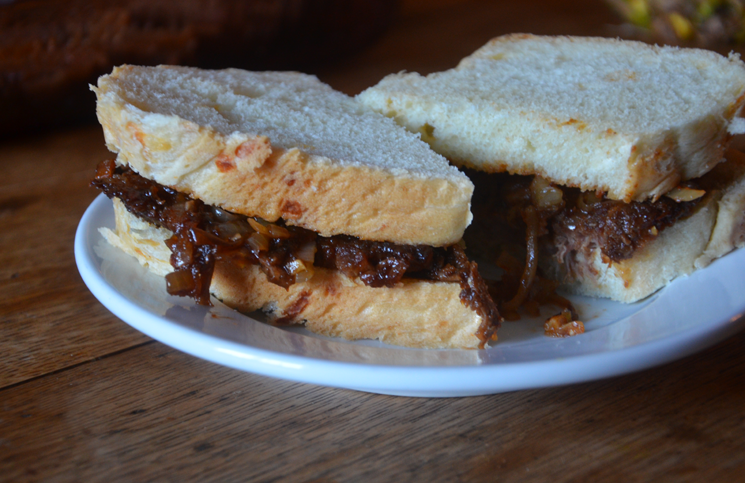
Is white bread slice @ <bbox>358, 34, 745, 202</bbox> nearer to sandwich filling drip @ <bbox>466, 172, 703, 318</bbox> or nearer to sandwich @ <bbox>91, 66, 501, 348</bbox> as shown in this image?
sandwich filling drip @ <bbox>466, 172, 703, 318</bbox>

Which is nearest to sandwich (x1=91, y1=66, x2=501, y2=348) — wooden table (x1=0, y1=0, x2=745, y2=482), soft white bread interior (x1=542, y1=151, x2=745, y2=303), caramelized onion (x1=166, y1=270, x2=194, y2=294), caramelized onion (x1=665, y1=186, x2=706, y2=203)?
caramelized onion (x1=166, y1=270, x2=194, y2=294)

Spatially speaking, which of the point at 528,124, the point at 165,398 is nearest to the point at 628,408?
the point at 528,124

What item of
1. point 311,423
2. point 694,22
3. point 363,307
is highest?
point 694,22

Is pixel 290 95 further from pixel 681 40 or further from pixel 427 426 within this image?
pixel 681 40

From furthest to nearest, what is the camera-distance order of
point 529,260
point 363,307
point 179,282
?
1. point 529,260
2. point 363,307
3. point 179,282

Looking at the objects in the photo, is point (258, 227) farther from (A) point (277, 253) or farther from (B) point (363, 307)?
(B) point (363, 307)

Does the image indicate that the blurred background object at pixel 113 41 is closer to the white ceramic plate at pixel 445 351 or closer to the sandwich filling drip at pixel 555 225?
the white ceramic plate at pixel 445 351

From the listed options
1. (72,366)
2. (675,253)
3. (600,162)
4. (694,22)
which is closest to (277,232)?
(72,366)

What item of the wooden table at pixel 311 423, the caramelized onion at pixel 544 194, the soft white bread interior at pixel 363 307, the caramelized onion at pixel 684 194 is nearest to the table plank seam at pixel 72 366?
the wooden table at pixel 311 423
